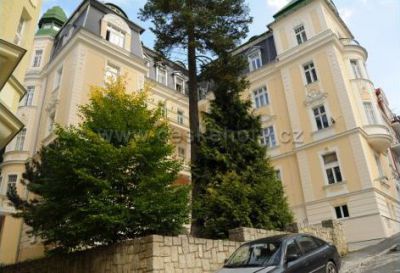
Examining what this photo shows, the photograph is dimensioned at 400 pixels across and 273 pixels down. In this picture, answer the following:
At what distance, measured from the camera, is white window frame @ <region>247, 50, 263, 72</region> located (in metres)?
31.5

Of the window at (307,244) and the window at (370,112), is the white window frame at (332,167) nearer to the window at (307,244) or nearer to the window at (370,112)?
the window at (370,112)

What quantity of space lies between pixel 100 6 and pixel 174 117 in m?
10.5

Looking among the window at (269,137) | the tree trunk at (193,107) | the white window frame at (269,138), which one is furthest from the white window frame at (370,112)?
the tree trunk at (193,107)

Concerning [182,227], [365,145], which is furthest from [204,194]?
[365,145]

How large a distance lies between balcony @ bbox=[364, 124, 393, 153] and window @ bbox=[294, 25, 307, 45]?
869 centimetres

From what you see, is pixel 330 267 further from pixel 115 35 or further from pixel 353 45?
pixel 353 45

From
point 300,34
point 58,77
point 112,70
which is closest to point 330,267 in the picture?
point 112,70

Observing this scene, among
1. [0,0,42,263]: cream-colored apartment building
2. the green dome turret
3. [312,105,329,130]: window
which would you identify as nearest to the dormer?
[312,105,329,130]: window

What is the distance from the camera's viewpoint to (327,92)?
2566 centimetres

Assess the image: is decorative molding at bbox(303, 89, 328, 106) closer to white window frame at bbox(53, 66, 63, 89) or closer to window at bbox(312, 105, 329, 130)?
window at bbox(312, 105, 329, 130)

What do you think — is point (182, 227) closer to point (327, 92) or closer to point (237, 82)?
point (237, 82)

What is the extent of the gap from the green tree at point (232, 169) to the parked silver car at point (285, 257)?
389cm

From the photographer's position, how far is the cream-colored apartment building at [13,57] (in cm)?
817

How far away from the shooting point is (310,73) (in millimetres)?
27312
